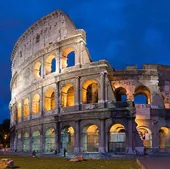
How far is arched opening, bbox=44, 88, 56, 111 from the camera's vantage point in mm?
37344

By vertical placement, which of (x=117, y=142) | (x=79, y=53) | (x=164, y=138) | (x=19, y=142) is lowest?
(x=19, y=142)

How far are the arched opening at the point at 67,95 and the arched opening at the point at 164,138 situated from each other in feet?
33.8

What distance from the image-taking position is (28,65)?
4241cm

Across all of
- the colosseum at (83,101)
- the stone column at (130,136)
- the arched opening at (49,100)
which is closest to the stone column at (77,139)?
the colosseum at (83,101)

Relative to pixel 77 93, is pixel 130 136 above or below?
below

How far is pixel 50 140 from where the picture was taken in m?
36.2

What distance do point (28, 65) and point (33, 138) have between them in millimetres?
9577

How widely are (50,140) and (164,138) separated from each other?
12.4m

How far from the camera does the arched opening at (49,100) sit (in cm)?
3734

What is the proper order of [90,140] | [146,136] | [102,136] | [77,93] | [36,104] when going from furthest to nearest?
[36,104]
[146,136]
[77,93]
[90,140]
[102,136]

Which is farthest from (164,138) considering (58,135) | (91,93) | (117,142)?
(58,135)

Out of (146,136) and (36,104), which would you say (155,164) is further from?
(36,104)

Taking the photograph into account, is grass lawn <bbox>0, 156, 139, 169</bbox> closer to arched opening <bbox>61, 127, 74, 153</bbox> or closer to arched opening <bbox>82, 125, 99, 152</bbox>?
arched opening <bbox>82, 125, 99, 152</bbox>

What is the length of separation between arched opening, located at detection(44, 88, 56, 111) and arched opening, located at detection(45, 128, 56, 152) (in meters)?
2.60
